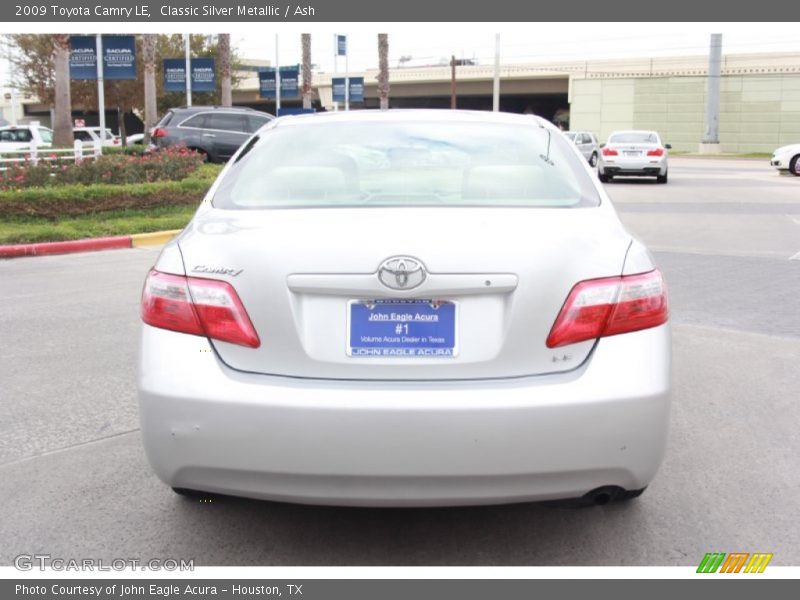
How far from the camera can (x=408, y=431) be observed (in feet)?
9.40

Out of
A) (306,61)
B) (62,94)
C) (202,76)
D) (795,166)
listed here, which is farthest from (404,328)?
(306,61)

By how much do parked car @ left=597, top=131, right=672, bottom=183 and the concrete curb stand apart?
15.8m

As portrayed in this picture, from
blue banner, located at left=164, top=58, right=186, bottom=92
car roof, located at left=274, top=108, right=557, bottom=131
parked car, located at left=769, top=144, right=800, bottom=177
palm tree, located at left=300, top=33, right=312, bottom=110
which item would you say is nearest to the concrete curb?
car roof, located at left=274, top=108, right=557, bottom=131

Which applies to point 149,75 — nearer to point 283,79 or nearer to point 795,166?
point 283,79

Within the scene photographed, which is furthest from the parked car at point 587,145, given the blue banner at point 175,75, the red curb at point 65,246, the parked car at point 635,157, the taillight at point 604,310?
the taillight at point 604,310

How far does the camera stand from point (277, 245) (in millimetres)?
3072

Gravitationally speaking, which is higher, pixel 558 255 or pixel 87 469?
pixel 558 255

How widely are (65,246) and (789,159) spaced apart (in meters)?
25.4

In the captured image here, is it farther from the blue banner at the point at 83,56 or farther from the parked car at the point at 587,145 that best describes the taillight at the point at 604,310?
the parked car at the point at 587,145

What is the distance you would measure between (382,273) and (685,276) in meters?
7.47

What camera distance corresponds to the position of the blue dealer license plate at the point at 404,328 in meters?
2.97

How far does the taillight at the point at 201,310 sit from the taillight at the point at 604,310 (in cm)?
101
